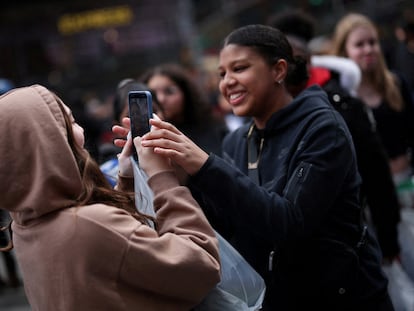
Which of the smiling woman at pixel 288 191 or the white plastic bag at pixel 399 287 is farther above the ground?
the smiling woman at pixel 288 191

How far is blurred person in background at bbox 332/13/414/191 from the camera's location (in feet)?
12.9

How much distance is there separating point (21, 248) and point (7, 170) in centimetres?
24

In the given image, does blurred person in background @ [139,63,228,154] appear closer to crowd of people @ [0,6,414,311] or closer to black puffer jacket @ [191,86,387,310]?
crowd of people @ [0,6,414,311]

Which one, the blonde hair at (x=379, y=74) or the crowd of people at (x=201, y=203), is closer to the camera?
the crowd of people at (x=201, y=203)

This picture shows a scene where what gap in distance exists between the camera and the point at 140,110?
1911 millimetres

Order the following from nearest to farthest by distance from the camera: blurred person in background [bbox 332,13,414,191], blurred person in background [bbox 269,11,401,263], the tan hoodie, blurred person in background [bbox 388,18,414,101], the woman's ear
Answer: the tan hoodie, the woman's ear, blurred person in background [bbox 269,11,401,263], blurred person in background [bbox 332,13,414,191], blurred person in background [bbox 388,18,414,101]

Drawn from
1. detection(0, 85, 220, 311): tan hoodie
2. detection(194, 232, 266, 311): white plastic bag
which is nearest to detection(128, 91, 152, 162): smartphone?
detection(0, 85, 220, 311): tan hoodie

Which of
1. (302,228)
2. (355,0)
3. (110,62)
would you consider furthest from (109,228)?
(110,62)

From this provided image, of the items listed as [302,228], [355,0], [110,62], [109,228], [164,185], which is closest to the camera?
[109,228]

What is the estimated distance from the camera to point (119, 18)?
21328 millimetres

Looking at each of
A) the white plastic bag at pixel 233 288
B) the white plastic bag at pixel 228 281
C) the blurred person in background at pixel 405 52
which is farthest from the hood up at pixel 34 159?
the blurred person in background at pixel 405 52

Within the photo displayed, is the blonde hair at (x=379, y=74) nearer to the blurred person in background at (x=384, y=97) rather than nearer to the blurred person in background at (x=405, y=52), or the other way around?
the blurred person in background at (x=384, y=97)

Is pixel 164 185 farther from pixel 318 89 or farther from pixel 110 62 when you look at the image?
pixel 110 62

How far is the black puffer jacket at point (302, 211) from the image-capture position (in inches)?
77.6
